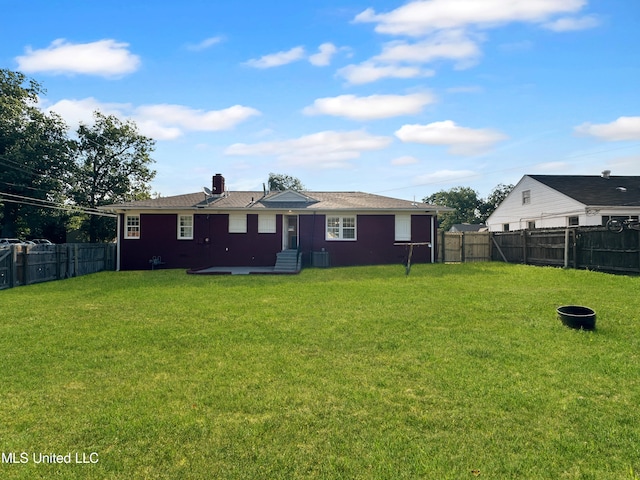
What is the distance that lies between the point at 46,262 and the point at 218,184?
9506 mm

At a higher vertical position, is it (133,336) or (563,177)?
(563,177)

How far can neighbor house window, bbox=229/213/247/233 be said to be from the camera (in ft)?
63.5

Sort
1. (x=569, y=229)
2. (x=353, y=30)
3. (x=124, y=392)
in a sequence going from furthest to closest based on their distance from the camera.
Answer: (x=569, y=229)
(x=353, y=30)
(x=124, y=392)

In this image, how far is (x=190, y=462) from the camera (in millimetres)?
2807

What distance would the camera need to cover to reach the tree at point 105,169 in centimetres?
2833

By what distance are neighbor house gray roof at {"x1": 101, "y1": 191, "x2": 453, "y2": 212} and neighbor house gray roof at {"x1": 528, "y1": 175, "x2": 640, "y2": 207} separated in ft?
30.2

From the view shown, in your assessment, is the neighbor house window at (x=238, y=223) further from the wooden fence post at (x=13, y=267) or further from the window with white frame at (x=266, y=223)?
the wooden fence post at (x=13, y=267)

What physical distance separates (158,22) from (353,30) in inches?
219

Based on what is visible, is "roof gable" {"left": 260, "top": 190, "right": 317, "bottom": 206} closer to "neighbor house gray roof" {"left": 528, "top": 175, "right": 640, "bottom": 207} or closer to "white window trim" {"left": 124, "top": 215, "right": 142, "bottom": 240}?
"white window trim" {"left": 124, "top": 215, "right": 142, "bottom": 240}

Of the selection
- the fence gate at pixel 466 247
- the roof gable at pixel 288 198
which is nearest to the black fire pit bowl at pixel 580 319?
the fence gate at pixel 466 247

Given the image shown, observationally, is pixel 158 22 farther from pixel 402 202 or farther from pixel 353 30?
pixel 402 202

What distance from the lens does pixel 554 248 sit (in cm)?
1602

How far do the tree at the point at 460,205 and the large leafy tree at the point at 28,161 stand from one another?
52.5m

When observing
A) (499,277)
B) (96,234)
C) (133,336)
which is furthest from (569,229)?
(96,234)
